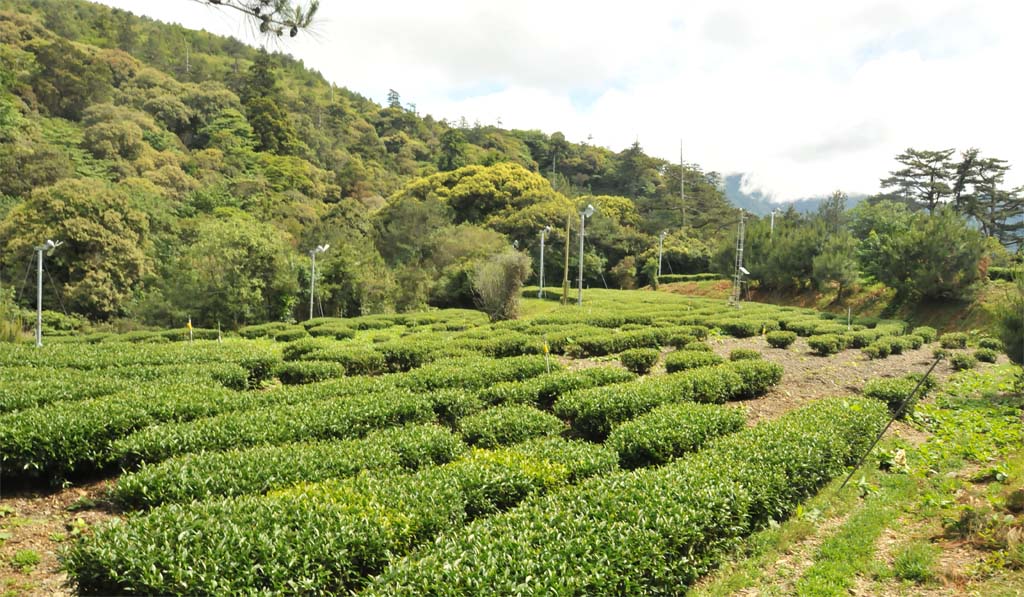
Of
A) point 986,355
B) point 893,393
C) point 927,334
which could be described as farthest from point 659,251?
point 893,393

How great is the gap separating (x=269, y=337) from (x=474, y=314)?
10457 mm

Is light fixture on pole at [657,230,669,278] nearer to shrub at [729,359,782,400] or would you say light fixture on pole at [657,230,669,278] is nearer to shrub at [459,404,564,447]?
shrub at [729,359,782,400]

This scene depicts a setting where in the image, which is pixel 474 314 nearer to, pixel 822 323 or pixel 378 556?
pixel 822 323

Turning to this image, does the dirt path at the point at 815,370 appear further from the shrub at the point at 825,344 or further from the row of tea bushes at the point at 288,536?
the row of tea bushes at the point at 288,536

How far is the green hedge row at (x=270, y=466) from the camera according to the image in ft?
20.1

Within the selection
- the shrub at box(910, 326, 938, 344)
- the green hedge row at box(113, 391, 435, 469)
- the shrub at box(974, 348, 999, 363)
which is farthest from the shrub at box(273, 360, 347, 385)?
the shrub at box(910, 326, 938, 344)

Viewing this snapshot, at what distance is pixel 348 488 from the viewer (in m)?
5.83

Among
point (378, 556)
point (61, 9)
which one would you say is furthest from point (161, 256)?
A: point (61, 9)

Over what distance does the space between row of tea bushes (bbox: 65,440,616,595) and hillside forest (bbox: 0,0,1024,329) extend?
447 centimetres

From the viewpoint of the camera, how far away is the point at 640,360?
1479cm

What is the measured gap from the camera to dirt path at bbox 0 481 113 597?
4.96 metres

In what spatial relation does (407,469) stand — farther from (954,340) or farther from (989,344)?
(954,340)

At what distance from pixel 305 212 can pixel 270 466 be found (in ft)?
164

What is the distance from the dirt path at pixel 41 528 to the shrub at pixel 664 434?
624 cm
